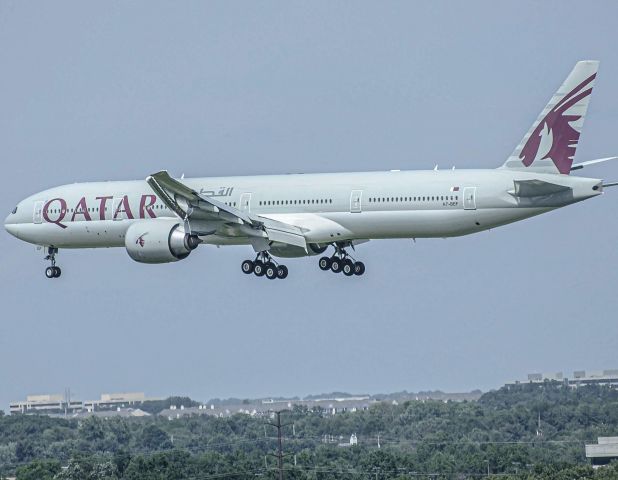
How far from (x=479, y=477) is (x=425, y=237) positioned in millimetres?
46566

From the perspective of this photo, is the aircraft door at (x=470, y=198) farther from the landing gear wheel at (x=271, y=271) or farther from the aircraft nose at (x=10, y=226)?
the aircraft nose at (x=10, y=226)

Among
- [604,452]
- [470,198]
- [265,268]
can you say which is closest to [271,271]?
[265,268]

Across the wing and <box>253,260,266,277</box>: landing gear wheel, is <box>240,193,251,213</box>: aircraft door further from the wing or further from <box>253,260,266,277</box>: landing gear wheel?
<box>253,260,266,277</box>: landing gear wheel

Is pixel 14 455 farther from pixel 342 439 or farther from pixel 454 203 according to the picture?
pixel 454 203

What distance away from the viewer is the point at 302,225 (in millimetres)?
82000

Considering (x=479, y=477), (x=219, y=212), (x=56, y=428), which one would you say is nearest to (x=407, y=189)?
(x=219, y=212)

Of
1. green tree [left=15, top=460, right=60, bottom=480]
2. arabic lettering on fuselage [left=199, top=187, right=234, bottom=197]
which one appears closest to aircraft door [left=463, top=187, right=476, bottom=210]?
arabic lettering on fuselage [left=199, top=187, right=234, bottom=197]

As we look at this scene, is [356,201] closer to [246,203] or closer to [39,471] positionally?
[246,203]

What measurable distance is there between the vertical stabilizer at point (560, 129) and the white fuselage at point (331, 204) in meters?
0.82

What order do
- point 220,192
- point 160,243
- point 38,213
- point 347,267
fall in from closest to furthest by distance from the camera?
point 160,243, point 347,267, point 220,192, point 38,213

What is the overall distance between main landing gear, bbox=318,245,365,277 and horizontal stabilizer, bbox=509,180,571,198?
10930 millimetres

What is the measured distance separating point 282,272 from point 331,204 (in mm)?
5137

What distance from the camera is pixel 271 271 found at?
84.5m

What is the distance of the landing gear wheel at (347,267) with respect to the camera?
280 feet
